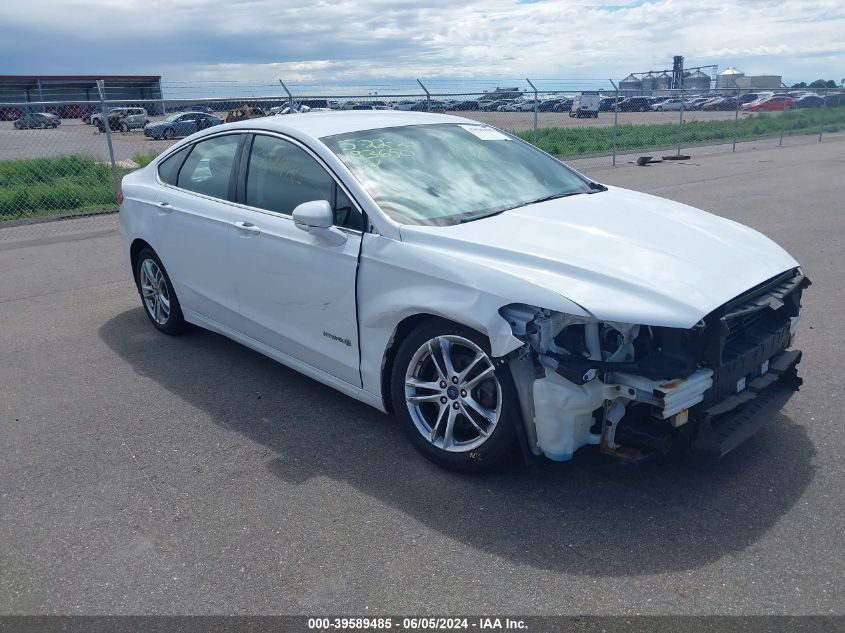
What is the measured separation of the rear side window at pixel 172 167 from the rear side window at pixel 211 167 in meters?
0.06

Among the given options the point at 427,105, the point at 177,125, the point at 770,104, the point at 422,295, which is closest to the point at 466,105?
the point at 427,105

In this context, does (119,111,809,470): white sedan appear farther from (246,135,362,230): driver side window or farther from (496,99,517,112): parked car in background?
(496,99,517,112): parked car in background

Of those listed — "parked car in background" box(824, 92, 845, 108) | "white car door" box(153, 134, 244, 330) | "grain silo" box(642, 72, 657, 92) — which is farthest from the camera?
"grain silo" box(642, 72, 657, 92)

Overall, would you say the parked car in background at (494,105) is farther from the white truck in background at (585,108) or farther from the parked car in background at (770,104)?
the parked car in background at (770,104)

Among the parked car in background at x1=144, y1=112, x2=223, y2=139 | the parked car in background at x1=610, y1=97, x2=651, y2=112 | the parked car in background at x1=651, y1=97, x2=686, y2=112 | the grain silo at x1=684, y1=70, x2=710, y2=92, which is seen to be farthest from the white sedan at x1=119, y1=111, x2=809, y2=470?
the grain silo at x1=684, y1=70, x2=710, y2=92

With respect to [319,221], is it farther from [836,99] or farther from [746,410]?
[836,99]

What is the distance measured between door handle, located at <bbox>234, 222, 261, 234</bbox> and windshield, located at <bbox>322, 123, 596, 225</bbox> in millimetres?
681

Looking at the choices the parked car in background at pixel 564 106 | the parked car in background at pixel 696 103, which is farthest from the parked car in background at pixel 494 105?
the parked car in background at pixel 696 103

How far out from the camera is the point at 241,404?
4750 millimetres

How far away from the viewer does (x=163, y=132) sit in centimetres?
1767

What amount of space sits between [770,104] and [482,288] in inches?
1720

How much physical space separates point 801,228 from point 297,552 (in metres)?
8.56

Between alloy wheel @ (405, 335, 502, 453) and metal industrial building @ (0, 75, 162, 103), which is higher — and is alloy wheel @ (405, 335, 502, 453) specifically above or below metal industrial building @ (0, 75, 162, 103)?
below

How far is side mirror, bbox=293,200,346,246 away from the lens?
3988 millimetres
